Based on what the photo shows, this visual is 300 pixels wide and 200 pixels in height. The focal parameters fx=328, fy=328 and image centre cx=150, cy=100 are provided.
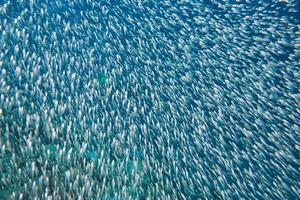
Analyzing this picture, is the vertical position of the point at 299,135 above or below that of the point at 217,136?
below

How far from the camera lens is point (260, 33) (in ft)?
32.1

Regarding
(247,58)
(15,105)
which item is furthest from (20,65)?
(247,58)

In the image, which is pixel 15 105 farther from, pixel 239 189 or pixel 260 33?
pixel 260 33

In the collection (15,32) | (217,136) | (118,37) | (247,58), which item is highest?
(15,32)

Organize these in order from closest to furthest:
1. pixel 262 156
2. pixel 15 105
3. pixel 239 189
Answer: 1. pixel 15 105
2. pixel 239 189
3. pixel 262 156

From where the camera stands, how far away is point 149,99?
834 cm

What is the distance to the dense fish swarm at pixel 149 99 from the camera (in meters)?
6.11

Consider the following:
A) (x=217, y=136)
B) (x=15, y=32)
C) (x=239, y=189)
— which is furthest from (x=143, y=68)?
(x=239, y=189)

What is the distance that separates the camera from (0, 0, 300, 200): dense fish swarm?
6113 mm

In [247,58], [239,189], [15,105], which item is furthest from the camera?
[247,58]

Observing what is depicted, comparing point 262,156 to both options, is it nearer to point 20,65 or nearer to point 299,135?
point 299,135

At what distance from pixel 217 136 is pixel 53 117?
3894mm

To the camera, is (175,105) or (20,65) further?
(175,105)

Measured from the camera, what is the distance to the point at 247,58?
376 inches
